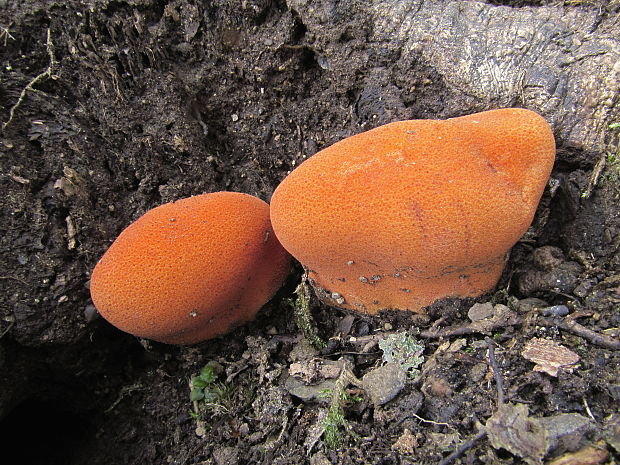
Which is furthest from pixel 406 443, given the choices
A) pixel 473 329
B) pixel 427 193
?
pixel 427 193

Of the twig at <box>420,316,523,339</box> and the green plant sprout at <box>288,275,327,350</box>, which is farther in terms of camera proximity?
the green plant sprout at <box>288,275,327,350</box>

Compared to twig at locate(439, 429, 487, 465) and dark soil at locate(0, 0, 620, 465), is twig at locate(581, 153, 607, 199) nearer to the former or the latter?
dark soil at locate(0, 0, 620, 465)

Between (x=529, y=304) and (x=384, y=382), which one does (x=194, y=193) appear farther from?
(x=529, y=304)

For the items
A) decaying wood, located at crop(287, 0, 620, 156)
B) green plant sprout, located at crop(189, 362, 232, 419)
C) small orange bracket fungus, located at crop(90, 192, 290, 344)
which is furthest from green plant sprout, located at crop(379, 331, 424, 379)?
decaying wood, located at crop(287, 0, 620, 156)

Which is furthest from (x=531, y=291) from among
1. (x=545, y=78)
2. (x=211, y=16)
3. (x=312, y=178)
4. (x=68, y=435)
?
(x=68, y=435)

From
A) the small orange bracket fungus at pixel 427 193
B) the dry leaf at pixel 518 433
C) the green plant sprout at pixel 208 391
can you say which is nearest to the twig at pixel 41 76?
the small orange bracket fungus at pixel 427 193

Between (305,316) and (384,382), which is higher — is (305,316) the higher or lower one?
the lower one
